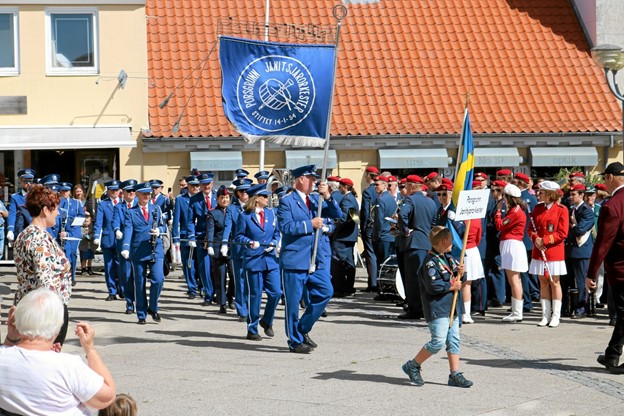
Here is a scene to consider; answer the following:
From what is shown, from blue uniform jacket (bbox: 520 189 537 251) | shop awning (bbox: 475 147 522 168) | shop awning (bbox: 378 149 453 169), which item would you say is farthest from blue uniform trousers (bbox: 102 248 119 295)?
shop awning (bbox: 475 147 522 168)

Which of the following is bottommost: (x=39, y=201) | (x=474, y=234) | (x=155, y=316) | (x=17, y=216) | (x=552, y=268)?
(x=155, y=316)

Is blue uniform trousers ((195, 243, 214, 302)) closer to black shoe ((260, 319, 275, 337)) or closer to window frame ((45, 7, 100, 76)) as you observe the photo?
black shoe ((260, 319, 275, 337))

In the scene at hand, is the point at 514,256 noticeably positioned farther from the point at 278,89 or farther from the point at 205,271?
the point at 205,271

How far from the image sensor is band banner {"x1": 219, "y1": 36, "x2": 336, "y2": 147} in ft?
43.7

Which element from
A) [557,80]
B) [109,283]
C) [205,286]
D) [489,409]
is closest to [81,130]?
[109,283]

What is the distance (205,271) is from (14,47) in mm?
9506

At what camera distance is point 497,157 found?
24.9m

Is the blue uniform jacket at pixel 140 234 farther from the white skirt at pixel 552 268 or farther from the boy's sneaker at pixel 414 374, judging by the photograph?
the boy's sneaker at pixel 414 374

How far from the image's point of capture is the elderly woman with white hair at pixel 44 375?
5316mm

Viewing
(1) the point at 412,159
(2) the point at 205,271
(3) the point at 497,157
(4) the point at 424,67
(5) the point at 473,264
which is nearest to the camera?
(5) the point at 473,264

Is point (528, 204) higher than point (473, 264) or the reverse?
higher

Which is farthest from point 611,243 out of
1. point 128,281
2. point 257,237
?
point 128,281

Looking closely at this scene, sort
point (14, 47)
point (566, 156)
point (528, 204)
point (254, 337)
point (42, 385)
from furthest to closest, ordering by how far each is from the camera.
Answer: point (566, 156) < point (14, 47) < point (528, 204) < point (254, 337) < point (42, 385)

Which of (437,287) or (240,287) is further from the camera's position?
(240,287)
